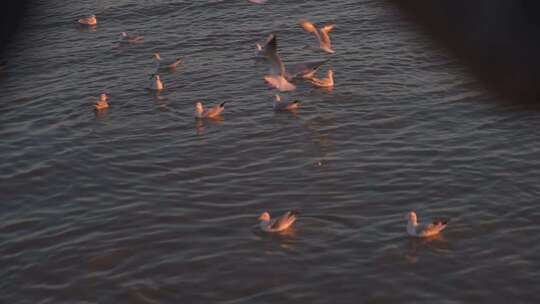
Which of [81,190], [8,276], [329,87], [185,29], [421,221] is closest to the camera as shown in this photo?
[8,276]

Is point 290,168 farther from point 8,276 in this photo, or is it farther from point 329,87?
point 8,276

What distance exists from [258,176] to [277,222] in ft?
10.9

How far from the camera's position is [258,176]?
67.7ft

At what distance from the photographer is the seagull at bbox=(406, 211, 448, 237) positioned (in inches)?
658

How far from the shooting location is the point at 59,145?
900 inches

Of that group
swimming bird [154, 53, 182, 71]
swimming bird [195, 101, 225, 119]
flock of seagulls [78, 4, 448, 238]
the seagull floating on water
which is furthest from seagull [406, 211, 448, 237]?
swimming bird [154, 53, 182, 71]

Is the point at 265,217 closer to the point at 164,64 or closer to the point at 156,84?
the point at 156,84

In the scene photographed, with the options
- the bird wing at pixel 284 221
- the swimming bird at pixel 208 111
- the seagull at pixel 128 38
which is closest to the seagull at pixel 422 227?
the bird wing at pixel 284 221

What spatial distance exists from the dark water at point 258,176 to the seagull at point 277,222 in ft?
0.60

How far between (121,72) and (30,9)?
8996 mm

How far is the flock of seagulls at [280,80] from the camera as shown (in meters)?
17.0

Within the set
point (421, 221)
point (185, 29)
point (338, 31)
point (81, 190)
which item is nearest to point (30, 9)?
point (185, 29)

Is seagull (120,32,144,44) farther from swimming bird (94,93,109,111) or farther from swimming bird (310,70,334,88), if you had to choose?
swimming bird (310,70,334,88)

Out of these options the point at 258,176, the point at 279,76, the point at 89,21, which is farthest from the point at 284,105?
the point at 89,21
